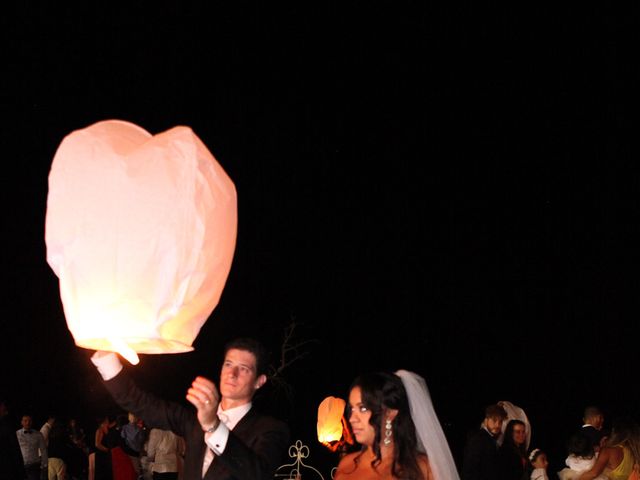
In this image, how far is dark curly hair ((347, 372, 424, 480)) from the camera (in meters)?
4.05

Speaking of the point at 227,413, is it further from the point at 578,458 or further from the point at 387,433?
the point at 578,458

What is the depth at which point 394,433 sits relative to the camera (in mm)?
4102

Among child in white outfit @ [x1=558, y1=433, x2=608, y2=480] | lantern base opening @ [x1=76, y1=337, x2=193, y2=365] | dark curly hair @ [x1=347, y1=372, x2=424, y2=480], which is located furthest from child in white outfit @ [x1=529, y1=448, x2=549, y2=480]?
lantern base opening @ [x1=76, y1=337, x2=193, y2=365]

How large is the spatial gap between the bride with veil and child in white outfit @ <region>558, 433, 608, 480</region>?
180 inches

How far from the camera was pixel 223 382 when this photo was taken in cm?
378

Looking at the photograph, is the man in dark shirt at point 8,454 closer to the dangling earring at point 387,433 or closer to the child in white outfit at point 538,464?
the dangling earring at point 387,433

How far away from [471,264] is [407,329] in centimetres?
514

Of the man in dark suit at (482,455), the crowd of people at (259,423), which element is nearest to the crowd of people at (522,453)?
the man in dark suit at (482,455)

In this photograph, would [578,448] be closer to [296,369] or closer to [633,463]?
[633,463]

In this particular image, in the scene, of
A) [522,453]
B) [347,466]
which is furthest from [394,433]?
[522,453]

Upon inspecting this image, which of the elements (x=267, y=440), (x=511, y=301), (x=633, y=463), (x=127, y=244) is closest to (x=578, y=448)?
(x=633, y=463)

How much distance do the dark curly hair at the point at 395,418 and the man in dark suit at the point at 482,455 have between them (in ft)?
11.3

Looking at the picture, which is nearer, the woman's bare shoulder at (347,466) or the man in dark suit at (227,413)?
the man in dark suit at (227,413)

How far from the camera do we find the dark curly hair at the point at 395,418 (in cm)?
405
